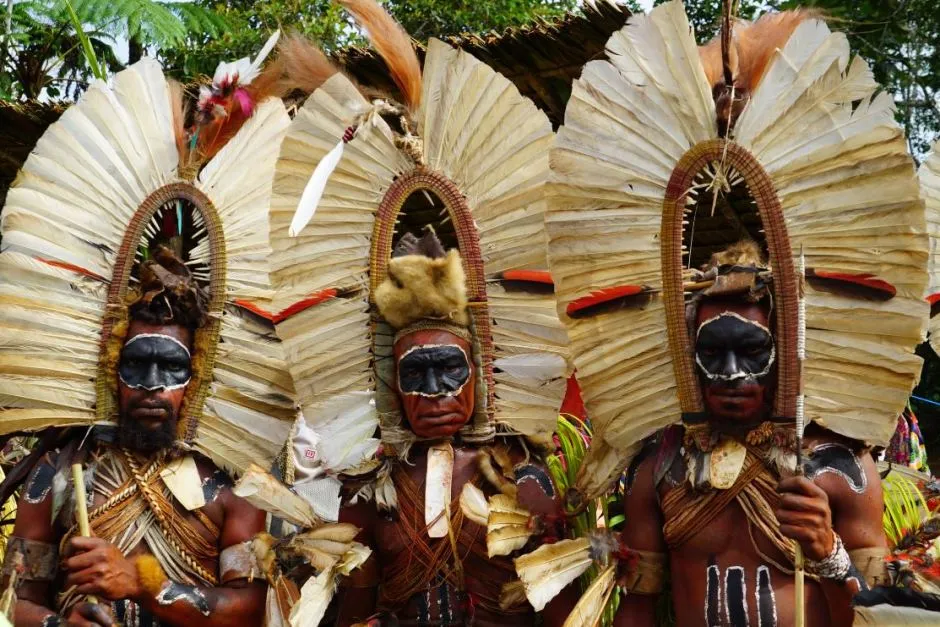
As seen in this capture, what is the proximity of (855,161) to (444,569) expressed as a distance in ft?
6.51

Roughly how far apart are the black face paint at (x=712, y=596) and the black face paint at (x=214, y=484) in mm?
1936

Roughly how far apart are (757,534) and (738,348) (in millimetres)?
583

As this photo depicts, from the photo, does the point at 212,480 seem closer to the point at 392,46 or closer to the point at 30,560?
the point at 30,560

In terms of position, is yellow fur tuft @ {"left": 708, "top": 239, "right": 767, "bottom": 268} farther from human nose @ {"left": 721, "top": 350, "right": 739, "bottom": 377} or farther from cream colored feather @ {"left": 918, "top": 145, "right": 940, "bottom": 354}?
cream colored feather @ {"left": 918, "top": 145, "right": 940, "bottom": 354}

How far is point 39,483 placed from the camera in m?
4.75

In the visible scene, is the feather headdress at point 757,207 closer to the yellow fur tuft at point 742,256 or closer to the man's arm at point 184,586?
the yellow fur tuft at point 742,256

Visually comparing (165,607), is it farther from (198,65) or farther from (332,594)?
(198,65)

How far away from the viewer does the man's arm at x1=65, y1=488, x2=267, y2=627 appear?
14.1 ft

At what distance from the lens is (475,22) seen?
11.8 metres

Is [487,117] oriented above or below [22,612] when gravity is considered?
above

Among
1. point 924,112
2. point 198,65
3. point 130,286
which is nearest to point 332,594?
point 130,286

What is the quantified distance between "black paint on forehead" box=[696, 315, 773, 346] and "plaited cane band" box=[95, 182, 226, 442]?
203cm

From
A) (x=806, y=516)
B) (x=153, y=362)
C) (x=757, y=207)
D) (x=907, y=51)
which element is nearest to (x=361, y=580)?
(x=153, y=362)

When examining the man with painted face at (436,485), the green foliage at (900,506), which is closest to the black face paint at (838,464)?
the green foliage at (900,506)
